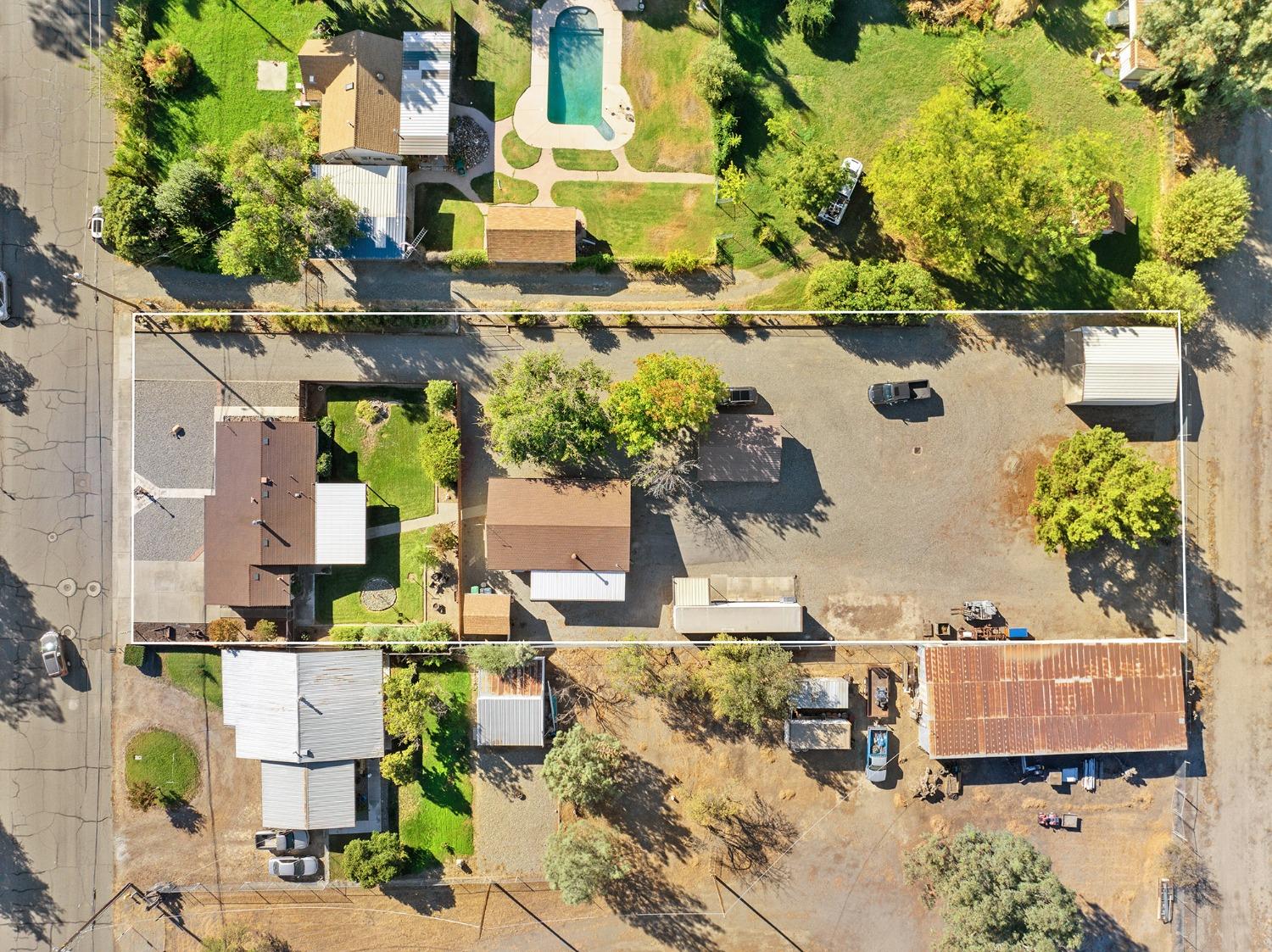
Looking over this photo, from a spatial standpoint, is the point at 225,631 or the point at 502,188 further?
the point at 502,188

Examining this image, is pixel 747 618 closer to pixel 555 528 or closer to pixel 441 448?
pixel 555 528

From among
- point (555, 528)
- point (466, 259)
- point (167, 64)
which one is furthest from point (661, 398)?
point (167, 64)

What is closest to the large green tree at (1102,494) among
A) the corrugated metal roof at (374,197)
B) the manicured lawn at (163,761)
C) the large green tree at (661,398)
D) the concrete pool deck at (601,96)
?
the large green tree at (661,398)

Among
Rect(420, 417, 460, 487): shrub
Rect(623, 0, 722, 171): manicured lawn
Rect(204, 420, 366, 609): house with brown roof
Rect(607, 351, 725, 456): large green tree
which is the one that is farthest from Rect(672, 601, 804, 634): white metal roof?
Rect(623, 0, 722, 171): manicured lawn

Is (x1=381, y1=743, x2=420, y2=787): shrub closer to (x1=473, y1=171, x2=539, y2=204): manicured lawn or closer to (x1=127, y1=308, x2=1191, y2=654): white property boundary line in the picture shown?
(x1=127, y1=308, x2=1191, y2=654): white property boundary line

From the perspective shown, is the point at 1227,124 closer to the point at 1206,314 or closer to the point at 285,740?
the point at 1206,314

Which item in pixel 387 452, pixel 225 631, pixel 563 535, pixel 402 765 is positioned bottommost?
pixel 402 765

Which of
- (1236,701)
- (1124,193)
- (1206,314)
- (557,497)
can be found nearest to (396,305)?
(557,497)
